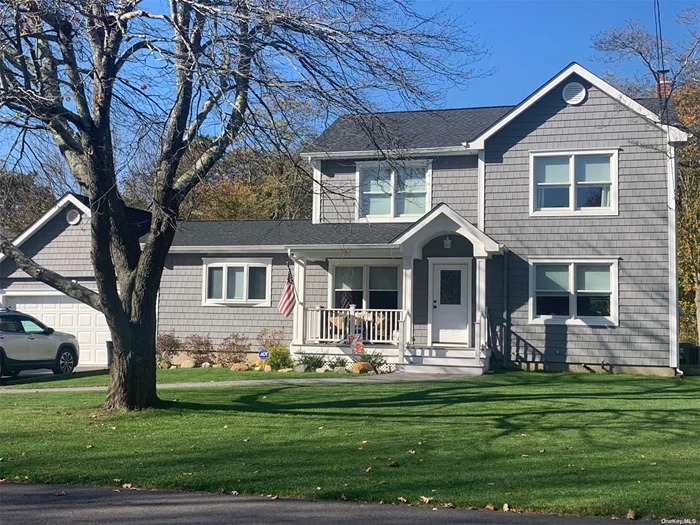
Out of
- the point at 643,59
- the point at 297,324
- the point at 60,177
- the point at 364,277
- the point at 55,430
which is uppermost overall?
the point at 643,59

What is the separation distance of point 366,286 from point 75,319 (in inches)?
359

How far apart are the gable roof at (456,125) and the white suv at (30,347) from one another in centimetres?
789

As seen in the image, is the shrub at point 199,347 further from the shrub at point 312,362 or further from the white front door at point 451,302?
the white front door at point 451,302

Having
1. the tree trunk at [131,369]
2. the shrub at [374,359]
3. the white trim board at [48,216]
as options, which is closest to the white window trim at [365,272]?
the shrub at [374,359]

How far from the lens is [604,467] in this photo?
26.0 ft

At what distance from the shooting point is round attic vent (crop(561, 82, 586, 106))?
61.1 ft

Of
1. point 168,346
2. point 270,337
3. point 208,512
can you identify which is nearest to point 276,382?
point 270,337

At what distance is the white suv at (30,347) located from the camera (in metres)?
17.7

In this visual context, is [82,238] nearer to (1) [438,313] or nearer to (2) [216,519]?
(1) [438,313]

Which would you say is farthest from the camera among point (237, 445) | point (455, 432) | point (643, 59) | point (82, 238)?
point (82, 238)

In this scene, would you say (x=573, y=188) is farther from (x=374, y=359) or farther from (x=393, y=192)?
(x=374, y=359)

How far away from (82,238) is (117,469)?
16205 millimetres

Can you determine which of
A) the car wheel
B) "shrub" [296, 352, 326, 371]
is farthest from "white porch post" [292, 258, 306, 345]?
the car wheel

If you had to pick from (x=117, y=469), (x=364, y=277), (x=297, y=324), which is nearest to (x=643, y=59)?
(x=364, y=277)
